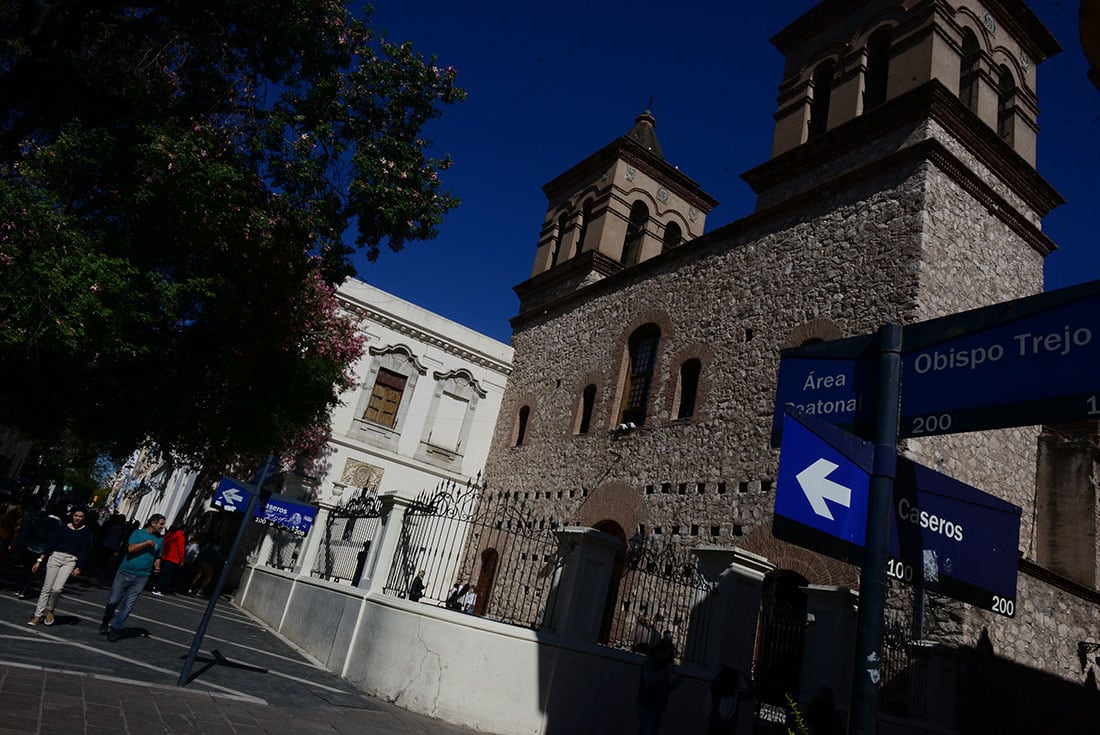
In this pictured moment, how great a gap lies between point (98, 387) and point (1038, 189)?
54.3 ft

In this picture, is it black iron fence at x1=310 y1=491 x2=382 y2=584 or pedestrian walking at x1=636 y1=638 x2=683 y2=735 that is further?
black iron fence at x1=310 y1=491 x2=382 y2=584

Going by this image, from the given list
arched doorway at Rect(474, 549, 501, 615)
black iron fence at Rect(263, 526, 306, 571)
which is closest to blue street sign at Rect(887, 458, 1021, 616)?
black iron fence at Rect(263, 526, 306, 571)

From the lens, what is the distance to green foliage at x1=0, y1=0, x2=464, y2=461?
8.32 metres

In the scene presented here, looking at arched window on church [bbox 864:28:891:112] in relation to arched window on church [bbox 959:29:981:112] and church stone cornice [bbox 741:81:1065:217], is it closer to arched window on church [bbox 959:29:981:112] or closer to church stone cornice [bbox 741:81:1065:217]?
arched window on church [bbox 959:29:981:112]

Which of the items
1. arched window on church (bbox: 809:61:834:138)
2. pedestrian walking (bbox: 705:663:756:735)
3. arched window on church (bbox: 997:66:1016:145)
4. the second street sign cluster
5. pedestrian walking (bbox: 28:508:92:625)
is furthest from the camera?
arched window on church (bbox: 809:61:834:138)

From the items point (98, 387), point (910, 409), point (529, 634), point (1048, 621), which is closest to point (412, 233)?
point (98, 387)

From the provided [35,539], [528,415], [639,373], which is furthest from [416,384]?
[35,539]

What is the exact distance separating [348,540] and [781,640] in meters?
5.87

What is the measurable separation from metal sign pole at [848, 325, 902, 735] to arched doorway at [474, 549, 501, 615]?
14.2 m

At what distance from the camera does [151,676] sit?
570 cm

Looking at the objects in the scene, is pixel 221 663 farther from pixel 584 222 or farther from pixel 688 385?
pixel 584 222

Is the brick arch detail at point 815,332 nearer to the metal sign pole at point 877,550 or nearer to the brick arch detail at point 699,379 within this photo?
the brick arch detail at point 699,379

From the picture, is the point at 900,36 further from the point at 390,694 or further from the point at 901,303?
the point at 390,694

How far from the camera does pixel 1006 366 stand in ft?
9.05
